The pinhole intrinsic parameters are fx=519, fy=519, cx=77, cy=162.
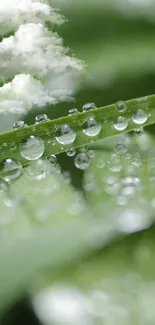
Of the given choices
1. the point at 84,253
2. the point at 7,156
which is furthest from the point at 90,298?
the point at 7,156

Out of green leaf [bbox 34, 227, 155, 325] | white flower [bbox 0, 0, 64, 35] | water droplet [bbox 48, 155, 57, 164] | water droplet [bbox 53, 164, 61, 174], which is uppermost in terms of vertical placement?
white flower [bbox 0, 0, 64, 35]

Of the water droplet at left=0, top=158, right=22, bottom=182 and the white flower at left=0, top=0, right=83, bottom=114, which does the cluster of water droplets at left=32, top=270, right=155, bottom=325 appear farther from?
the white flower at left=0, top=0, right=83, bottom=114

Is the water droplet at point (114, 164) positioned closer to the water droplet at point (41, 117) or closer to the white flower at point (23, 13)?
the water droplet at point (41, 117)

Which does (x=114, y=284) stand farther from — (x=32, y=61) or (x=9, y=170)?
(x=32, y=61)

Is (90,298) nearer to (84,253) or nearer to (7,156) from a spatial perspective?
(84,253)

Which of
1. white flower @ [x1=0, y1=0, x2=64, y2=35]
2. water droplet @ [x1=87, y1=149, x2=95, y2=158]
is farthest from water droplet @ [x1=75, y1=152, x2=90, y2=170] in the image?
white flower @ [x1=0, y1=0, x2=64, y2=35]

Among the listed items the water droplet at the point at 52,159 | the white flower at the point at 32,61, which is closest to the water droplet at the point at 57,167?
the water droplet at the point at 52,159

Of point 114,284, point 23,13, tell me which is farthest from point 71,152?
point 23,13
